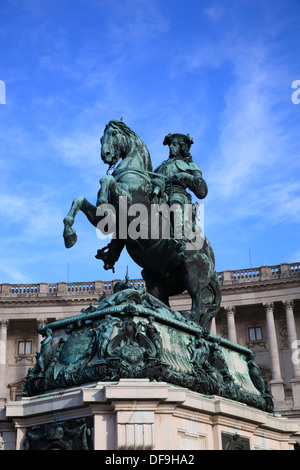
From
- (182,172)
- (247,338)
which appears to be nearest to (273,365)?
(247,338)

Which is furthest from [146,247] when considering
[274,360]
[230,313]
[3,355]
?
[3,355]

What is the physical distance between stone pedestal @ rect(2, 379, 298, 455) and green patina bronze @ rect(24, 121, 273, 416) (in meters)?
0.32

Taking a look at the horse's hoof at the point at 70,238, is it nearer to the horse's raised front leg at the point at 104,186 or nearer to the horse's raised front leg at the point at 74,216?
the horse's raised front leg at the point at 74,216

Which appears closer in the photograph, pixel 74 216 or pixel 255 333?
pixel 74 216

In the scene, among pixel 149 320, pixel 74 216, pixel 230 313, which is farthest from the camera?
pixel 230 313

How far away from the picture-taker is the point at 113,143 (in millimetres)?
10820

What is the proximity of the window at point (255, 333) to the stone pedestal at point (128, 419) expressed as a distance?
5485 centimetres

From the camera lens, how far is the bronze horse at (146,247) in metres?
10.4

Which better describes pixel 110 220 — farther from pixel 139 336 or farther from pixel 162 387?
pixel 162 387

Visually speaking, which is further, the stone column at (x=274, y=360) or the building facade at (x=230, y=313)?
the building facade at (x=230, y=313)

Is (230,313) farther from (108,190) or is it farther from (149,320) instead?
(149,320)

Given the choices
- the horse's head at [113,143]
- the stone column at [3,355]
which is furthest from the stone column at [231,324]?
the horse's head at [113,143]

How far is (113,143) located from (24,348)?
2171 inches

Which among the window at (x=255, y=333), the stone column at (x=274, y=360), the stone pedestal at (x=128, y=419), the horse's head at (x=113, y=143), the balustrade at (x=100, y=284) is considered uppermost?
the balustrade at (x=100, y=284)
